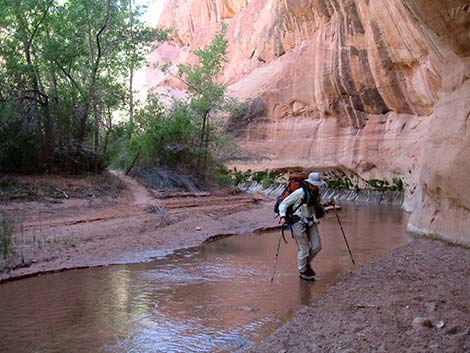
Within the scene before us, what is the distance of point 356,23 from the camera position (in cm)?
2361

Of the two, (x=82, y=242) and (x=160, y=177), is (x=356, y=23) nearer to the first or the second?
(x=160, y=177)

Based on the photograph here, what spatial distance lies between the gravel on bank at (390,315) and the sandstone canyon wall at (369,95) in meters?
2.50

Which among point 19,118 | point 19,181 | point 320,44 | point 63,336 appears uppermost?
point 320,44

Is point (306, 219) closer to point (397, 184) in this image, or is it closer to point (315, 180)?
point (315, 180)

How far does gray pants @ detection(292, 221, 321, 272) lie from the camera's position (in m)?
7.54

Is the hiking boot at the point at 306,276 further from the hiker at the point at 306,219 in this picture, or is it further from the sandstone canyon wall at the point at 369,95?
the sandstone canyon wall at the point at 369,95

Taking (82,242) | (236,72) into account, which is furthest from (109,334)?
(236,72)

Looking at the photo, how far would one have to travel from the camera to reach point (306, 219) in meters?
7.54

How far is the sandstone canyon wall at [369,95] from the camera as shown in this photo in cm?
943

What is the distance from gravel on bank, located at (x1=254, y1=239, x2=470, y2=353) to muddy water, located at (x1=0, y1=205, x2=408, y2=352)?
447mm

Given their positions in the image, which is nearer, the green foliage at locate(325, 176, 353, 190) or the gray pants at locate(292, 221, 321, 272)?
the gray pants at locate(292, 221, 321, 272)

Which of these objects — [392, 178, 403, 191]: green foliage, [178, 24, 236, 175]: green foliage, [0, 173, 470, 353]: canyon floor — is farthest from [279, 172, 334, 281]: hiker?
[392, 178, 403, 191]: green foliage

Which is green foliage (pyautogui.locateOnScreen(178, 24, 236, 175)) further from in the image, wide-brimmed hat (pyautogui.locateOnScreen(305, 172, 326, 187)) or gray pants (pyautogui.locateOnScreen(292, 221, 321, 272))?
gray pants (pyautogui.locateOnScreen(292, 221, 321, 272))

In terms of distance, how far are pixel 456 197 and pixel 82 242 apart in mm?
7399
